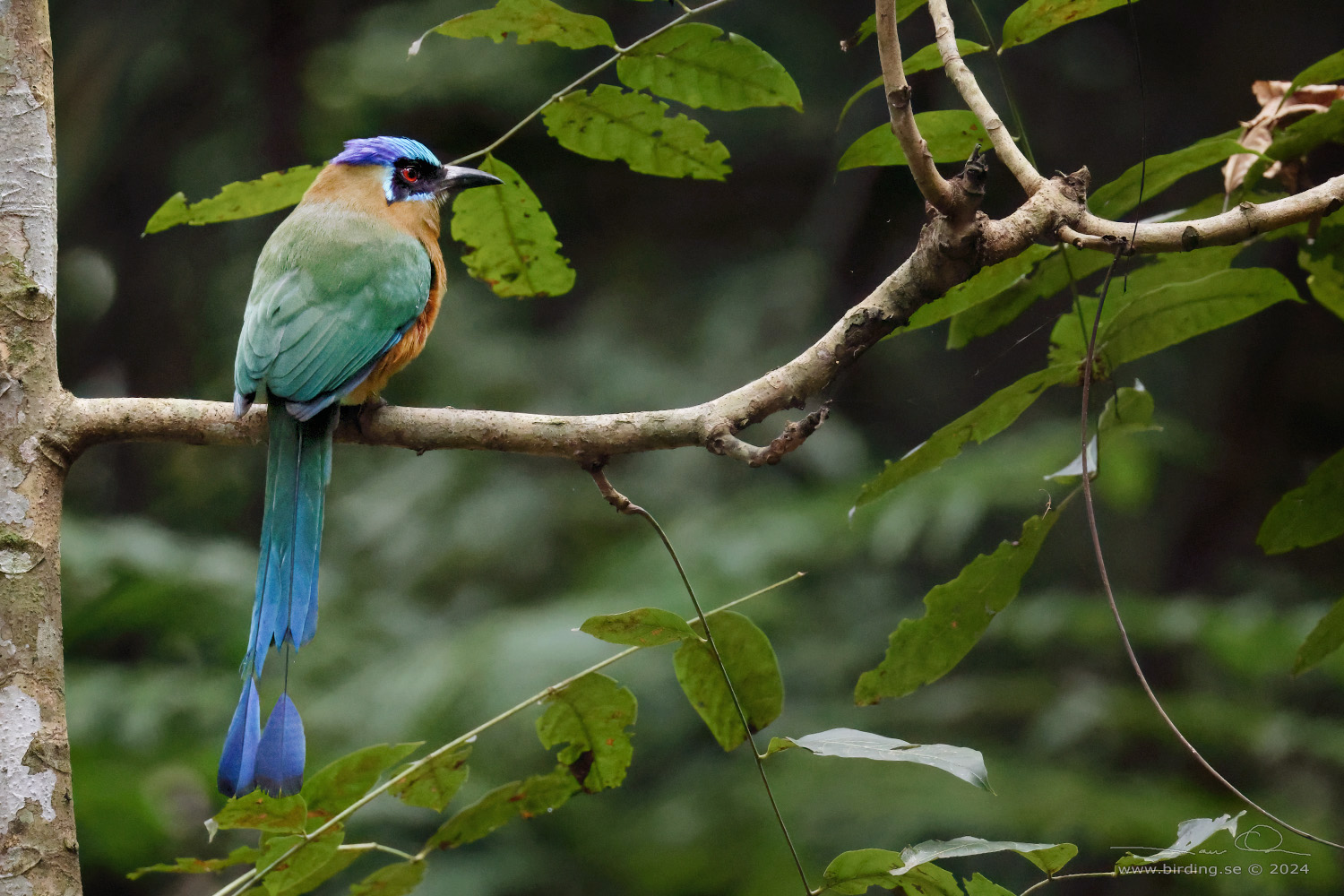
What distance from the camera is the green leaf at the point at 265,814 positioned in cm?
112

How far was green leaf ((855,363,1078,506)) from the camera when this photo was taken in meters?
1.32

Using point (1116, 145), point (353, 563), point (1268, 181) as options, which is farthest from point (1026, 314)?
point (353, 563)

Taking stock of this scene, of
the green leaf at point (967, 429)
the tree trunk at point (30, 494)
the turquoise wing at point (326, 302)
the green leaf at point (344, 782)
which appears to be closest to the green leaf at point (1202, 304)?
the green leaf at point (967, 429)

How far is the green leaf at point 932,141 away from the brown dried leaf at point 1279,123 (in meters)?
0.34

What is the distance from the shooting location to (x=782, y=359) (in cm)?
407

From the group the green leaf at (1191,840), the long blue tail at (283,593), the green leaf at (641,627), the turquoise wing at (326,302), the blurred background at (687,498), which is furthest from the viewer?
the blurred background at (687,498)

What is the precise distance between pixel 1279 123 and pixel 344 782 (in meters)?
1.47

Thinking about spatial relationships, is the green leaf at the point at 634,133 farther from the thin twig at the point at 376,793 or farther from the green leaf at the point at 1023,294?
the thin twig at the point at 376,793

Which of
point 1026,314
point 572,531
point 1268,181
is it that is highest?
point 1268,181

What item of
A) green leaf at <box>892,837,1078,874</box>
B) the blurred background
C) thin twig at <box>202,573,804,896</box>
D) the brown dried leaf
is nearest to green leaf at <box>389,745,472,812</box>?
thin twig at <box>202,573,804,896</box>

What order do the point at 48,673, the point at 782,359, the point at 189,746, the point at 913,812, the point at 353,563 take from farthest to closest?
the point at 353,563 < the point at 782,359 < the point at 189,746 < the point at 913,812 < the point at 48,673

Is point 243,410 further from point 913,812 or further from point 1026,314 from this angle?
point 1026,314

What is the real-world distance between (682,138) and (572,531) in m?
2.94

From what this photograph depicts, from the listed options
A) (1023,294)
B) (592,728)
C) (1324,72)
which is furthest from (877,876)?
(1324,72)
